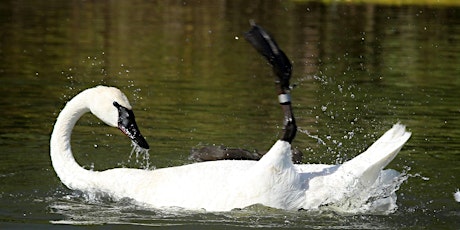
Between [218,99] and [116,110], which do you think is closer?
[116,110]

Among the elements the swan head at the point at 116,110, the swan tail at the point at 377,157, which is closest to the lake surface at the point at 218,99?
the swan tail at the point at 377,157

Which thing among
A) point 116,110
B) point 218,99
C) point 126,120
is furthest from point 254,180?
point 218,99

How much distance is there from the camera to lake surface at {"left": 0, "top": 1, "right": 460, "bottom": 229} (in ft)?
30.6

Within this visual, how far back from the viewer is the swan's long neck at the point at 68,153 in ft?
30.7

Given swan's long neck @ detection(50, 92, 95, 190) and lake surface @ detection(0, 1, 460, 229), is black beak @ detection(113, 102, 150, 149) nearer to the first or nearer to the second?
swan's long neck @ detection(50, 92, 95, 190)

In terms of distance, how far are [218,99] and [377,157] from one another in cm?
720

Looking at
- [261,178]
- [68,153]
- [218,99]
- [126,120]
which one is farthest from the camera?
[218,99]

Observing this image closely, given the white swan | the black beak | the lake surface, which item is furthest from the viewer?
the lake surface

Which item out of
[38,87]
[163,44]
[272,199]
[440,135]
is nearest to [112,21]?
[163,44]

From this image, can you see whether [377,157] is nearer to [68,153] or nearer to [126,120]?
[126,120]

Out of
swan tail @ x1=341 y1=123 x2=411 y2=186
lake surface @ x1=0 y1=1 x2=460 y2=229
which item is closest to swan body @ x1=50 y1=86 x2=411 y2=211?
swan tail @ x1=341 y1=123 x2=411 y2=186

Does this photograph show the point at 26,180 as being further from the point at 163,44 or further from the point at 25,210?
the point at 163,44

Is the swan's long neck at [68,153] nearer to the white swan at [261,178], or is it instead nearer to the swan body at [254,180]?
the white swan at [261,178]

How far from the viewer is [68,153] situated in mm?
9445
